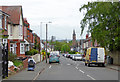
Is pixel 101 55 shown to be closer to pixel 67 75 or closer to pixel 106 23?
pixel 106 23

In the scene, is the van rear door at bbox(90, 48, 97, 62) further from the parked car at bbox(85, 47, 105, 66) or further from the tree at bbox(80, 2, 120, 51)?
the tree at bbox(80, 2, 120, 51)

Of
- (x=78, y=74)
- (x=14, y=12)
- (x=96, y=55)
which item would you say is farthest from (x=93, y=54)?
(x=14, y=12)

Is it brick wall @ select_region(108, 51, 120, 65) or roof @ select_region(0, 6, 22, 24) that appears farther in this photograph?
roof @ select_region(0, 6, 22, 24)

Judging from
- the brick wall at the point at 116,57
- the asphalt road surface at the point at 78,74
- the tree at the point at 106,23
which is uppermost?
the tree at the point at 106,23

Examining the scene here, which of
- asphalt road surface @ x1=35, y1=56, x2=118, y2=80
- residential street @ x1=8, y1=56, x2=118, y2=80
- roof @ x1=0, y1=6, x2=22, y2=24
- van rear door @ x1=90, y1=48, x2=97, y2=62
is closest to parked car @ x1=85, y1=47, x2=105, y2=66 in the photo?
van rear door @ x1=90, y1=48, x2=97, y2=62

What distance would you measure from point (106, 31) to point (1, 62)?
20.4 meters

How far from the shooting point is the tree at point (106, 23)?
32.8 metres

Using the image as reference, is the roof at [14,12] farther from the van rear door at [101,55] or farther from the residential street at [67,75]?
the residential street at [67,75]

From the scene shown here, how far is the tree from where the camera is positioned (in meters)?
32.8

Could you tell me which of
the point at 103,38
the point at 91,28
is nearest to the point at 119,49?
the point at 103,38

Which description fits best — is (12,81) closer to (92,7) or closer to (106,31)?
(106,31)

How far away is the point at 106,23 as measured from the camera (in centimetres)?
3431

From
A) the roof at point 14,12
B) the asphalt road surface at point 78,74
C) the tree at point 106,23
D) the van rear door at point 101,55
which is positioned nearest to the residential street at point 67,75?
the asphalt road surface at point 78,74

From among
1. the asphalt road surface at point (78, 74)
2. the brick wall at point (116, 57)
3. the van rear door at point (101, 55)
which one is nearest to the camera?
the asphalt road surface at point (78, 74)
